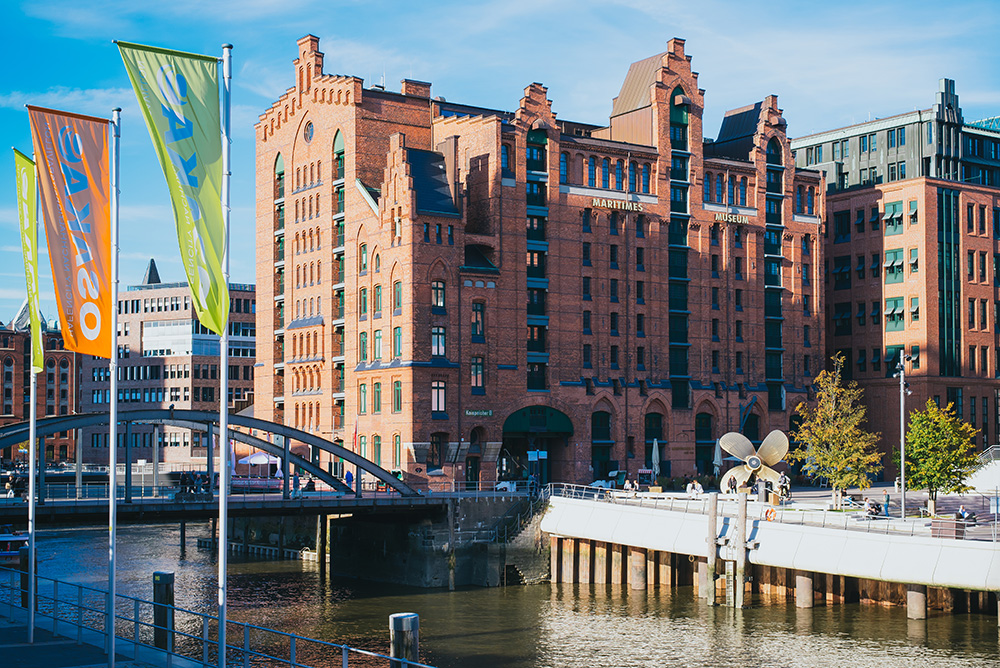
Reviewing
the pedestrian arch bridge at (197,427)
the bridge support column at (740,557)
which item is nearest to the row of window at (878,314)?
the bridge support column at (740,557)

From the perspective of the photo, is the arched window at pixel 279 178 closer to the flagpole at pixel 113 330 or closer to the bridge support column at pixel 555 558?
the bridge support column at pixel 555 558

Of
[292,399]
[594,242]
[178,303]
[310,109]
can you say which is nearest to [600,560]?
[594,242]

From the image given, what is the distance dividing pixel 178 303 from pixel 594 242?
79.5 meters

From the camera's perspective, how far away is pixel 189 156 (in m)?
25.8

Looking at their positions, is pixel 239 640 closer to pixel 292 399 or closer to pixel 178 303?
pixel 292 399

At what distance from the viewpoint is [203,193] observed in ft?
84.7

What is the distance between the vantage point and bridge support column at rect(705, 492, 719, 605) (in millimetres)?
58000

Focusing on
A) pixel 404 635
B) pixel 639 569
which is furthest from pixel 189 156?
pixel 639 569

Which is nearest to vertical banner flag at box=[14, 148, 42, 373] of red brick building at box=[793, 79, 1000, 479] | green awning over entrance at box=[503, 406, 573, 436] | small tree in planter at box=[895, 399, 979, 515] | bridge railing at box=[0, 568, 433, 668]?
bridge railing at box=[0, 568, 433, 668]

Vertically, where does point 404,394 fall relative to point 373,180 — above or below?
below

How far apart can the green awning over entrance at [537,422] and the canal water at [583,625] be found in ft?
53.5

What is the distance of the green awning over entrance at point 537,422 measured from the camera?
82.5 meters

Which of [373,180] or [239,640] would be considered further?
[373,180]

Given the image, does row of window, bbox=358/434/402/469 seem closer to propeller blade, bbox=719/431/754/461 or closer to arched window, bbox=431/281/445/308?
arched window, bbox=431/281/445/308
